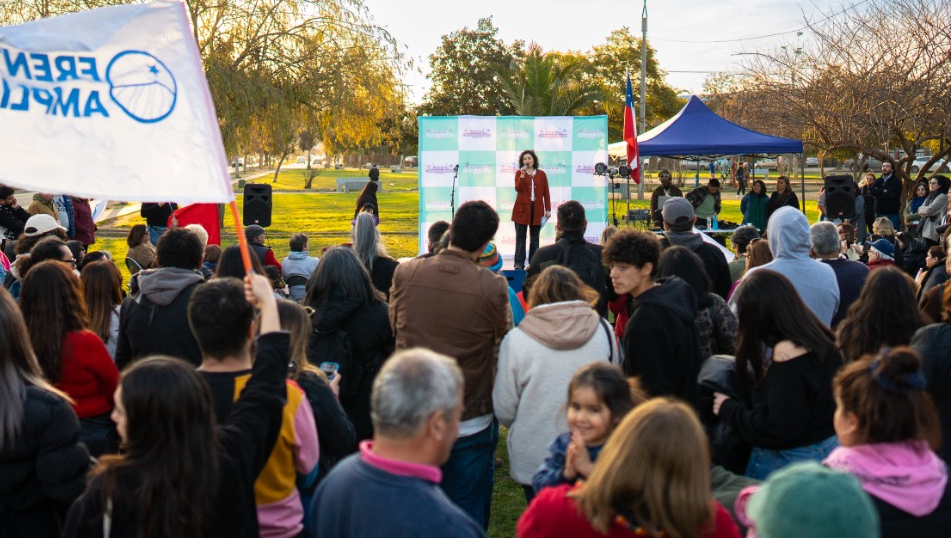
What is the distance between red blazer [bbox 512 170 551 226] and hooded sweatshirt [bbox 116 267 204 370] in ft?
29.7

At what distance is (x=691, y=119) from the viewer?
52.3 ft

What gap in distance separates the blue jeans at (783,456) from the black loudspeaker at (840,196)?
12.8 meters

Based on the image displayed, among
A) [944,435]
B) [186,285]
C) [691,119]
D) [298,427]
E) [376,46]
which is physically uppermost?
[376,46]

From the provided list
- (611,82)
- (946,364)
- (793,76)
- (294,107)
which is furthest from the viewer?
(611,82)

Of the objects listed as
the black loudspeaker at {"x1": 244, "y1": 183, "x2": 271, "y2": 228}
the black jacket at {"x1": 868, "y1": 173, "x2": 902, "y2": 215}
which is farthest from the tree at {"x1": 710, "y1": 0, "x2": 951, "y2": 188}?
the black loudspeaker at {"x1": 244, "y1": 183, "x2": 271, "y2": 228}

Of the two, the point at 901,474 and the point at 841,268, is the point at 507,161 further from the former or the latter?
the point at 901,474

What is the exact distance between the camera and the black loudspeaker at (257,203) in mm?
15008

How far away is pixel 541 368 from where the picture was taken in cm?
365

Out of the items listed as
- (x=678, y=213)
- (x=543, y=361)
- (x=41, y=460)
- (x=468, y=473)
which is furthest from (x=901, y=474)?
(x=678, y=213)

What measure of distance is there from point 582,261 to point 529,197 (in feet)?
23.1

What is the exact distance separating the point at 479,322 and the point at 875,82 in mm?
15148

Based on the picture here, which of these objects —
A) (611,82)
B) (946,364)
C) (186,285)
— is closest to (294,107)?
(186,285)

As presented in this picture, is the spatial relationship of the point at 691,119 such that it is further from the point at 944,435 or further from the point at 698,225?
the point at 944,435

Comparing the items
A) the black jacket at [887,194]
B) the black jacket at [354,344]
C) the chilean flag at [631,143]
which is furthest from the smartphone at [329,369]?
the black jacket at [887,194]
